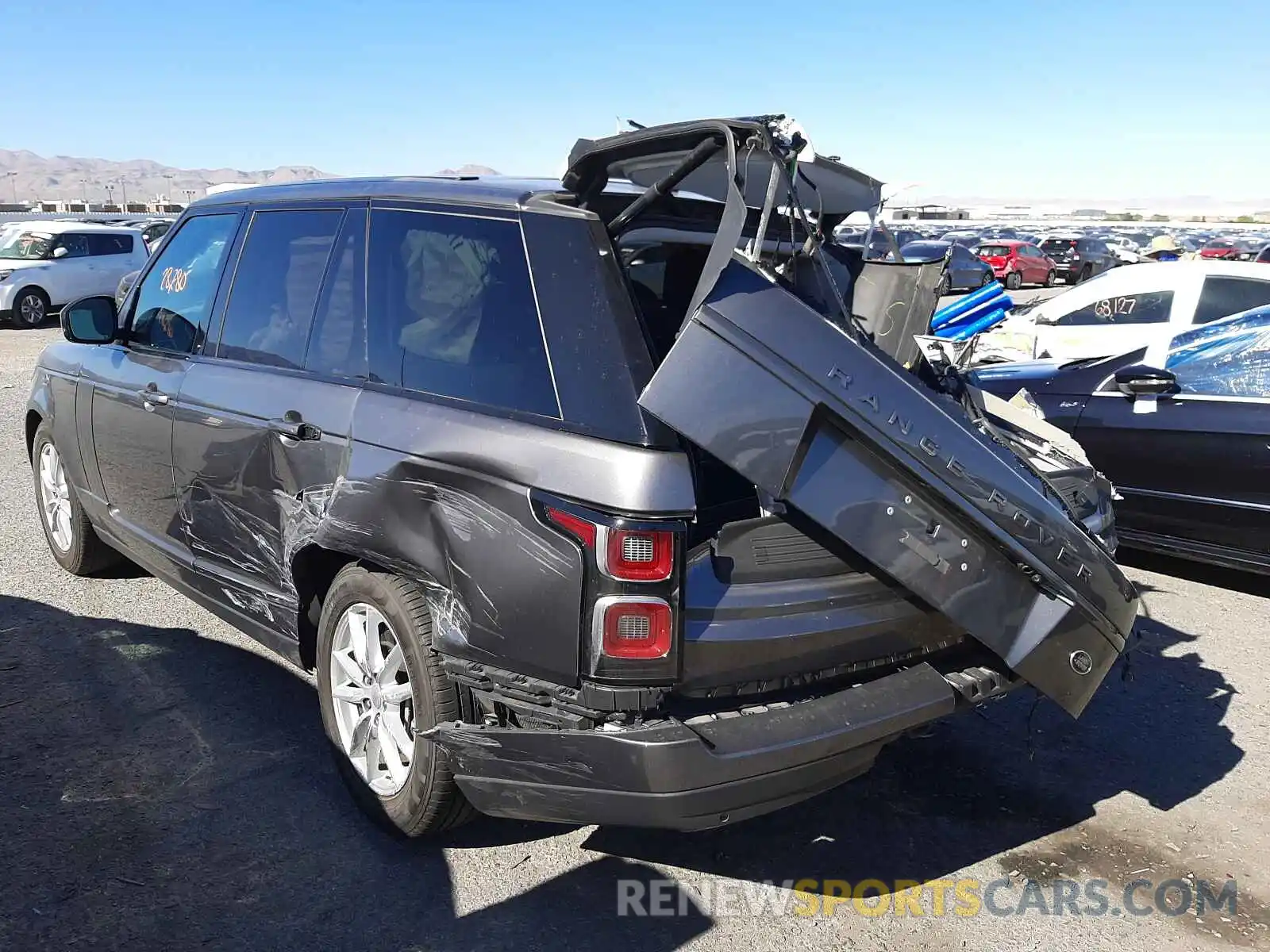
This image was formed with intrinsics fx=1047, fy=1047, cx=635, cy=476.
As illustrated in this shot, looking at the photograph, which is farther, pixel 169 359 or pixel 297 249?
pixel 169 359

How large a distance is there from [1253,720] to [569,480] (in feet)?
11.0

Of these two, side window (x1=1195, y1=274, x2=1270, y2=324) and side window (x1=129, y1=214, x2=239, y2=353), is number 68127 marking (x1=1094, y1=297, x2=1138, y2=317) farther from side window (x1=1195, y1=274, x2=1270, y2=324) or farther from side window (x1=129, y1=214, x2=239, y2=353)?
side window (x1=129, y1=214, x2=239, y2=353)

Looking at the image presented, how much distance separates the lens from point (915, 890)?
3148 millimetres

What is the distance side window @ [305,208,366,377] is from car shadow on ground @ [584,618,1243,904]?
5.75ft

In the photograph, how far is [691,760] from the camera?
251cm

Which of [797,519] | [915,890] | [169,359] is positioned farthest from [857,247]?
[169,359]

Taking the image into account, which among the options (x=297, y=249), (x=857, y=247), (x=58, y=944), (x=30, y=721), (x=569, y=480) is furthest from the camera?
(x=857, y=247)

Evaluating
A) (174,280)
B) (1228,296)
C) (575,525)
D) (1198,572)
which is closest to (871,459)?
(575,525)

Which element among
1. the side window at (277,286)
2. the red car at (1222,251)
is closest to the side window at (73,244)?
the side window at (277,286)

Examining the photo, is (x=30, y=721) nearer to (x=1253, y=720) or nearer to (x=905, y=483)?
(x=905, y=483)

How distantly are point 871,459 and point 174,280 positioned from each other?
11.0 feet

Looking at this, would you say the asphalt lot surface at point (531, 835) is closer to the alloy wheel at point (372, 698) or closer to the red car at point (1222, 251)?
the alloy wheel at point (372, 698)

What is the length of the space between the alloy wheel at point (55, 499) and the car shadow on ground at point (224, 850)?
153 cm

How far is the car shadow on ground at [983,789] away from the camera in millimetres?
3305
